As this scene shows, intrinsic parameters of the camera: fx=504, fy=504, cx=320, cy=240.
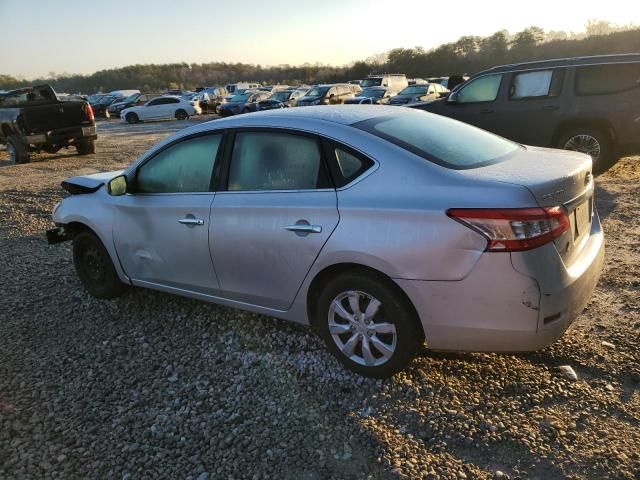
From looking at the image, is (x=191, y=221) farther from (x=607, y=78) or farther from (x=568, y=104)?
(x=607, y=78)

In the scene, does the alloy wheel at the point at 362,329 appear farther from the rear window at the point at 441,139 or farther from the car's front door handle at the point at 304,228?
the rear window at the point at 441,139

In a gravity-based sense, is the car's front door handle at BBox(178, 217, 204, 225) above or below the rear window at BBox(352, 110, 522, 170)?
below

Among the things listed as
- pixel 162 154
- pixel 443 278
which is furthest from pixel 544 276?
pixel 162 154

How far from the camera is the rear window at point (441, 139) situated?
2.96 meters

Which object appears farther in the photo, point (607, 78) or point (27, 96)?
point (27, 96)

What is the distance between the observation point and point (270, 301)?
338 cm

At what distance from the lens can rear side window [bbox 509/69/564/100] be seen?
8.13m

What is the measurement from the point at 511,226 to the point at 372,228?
72 cm

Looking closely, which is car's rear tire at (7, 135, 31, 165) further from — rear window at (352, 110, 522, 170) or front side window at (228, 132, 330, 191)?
rear window at (352, 110, 522, 170)

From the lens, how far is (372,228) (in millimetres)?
2785

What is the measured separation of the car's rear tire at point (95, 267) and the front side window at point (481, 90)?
711 cm

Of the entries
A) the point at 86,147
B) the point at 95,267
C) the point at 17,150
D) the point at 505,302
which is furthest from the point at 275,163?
the point at 86,147

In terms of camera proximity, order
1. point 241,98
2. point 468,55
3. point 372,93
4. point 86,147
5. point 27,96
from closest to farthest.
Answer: point 27,96
point 86,147
point 372,93
point 241,98
point 468,55

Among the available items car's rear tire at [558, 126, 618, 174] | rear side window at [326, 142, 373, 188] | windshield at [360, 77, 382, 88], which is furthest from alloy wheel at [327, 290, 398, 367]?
windshield at [360, 77, 382, 88]
